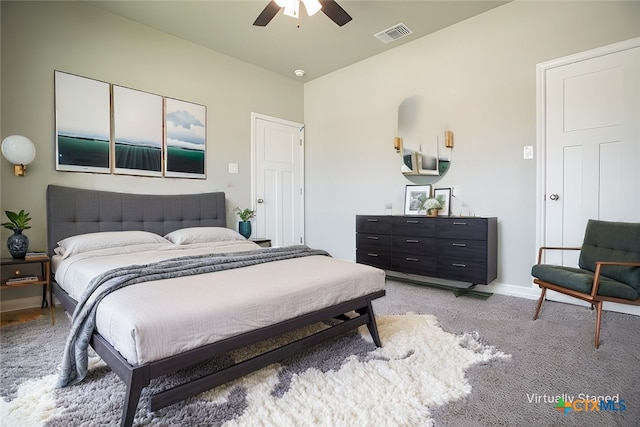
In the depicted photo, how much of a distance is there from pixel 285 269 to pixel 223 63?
3.54m

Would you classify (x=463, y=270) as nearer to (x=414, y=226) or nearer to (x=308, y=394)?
(x=414, y=226)

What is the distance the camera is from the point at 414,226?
359 cm

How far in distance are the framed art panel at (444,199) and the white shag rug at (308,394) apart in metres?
1.91

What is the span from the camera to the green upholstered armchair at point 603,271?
7.01 ft

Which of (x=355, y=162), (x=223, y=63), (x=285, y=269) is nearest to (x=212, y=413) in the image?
(x=285, y=269)

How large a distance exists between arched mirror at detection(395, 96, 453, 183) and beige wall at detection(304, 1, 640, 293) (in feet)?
0.26

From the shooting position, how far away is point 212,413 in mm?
1418

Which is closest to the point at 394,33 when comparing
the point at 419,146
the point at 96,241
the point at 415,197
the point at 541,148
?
the point at 419,146

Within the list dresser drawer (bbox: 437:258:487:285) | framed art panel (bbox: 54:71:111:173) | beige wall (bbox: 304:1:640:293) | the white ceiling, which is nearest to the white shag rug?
dresser drawer (bbox: 437:258:487:285)

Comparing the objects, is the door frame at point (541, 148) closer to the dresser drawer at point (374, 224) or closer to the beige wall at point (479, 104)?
the beige wall at point (479, 104)

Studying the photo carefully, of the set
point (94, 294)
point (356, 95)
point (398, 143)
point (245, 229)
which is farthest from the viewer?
point (356, 95)

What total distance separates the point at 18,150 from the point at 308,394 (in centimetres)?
311

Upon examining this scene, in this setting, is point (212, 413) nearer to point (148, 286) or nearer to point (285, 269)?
point (148, 286)

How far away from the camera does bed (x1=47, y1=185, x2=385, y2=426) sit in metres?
1.26
